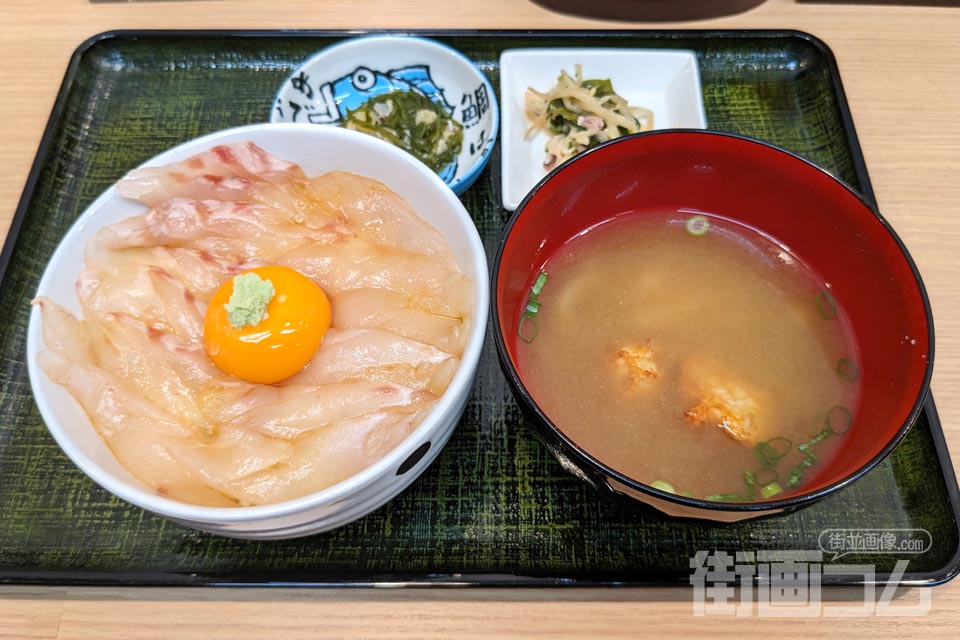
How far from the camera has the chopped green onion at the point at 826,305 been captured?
1.45 m

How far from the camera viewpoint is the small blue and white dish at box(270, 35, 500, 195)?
192 cm

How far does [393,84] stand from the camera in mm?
2096

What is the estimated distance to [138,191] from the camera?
1432mm

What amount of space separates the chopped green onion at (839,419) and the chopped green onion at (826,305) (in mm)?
235

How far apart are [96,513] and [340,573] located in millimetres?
594

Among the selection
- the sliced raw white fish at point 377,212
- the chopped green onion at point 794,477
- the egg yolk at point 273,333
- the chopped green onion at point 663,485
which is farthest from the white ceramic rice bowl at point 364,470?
the chopped green onion at point 794,477

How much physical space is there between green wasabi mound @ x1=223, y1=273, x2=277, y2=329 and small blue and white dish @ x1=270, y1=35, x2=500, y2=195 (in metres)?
0.77

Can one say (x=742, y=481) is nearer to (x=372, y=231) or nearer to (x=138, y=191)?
(x=372, y=231)

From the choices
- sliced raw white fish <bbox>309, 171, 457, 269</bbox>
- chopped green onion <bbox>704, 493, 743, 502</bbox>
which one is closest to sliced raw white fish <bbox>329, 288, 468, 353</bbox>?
sliced raw white fish <bbox>309, 171, 457, 269</bbox>

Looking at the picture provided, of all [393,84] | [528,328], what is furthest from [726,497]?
[393,84]

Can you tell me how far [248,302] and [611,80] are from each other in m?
1.47

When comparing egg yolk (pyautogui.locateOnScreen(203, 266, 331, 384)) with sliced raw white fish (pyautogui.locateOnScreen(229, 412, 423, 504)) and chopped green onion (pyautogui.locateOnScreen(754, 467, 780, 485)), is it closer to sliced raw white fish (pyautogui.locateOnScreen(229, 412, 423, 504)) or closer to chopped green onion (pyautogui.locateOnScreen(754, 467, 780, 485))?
sliced raw white fish (pyautogui.locateOnScreen(229, 412, 423, 504))

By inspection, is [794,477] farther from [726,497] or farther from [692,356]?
[692,356]

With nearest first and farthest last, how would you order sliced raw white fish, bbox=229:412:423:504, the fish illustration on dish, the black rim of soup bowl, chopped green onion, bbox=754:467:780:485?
the black rim of soup bowl, sliced raw white fish, bbox=229:412:423:504, chopped green onion, bbox=754:467:780:485, the fish illustration on dish
